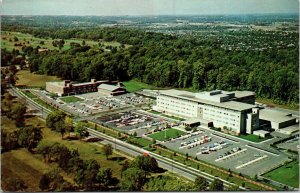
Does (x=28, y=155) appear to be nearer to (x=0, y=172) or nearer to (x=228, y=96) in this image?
(x=0, y=172)

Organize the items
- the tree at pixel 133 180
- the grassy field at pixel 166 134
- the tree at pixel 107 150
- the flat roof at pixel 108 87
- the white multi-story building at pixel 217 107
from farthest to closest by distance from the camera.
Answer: the flat roof at pixel 108 87, the white multi-story building at pixel 217 107, the grassy field at pixel 166 134, the tree at pixel 107 150, the tree at pixel 133 180

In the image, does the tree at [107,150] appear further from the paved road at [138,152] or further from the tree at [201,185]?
the tree at [201,185]

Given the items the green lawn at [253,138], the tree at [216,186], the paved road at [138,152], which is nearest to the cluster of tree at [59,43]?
the paved road at [138,152]

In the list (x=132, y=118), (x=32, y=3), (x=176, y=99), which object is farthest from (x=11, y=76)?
(x=176, y=99)

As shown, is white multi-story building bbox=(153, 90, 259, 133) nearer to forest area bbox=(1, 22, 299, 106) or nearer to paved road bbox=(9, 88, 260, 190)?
forest area bbox=(1, 22, 299, 106)

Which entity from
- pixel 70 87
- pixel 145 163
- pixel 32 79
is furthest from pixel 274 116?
pixel 32 79

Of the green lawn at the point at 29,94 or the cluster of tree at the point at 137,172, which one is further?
the green lawn at the point at 29,94

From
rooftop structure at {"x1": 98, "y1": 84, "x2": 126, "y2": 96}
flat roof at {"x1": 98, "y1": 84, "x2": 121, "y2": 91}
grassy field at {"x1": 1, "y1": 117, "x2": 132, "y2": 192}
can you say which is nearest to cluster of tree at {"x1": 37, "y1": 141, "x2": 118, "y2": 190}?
grassy field at {"x1": 1, "y1": 117, "x2": 132, "y2": 192}
